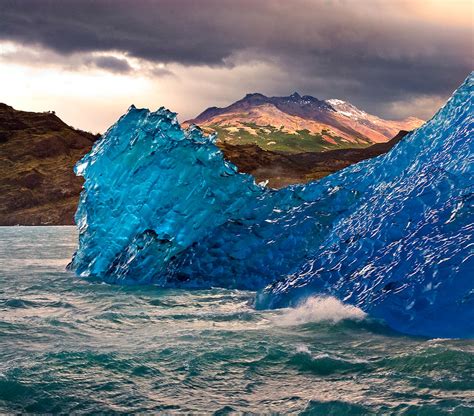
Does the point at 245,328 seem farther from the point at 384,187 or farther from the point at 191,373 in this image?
the point at 384,187

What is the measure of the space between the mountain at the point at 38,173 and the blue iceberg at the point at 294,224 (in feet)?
384

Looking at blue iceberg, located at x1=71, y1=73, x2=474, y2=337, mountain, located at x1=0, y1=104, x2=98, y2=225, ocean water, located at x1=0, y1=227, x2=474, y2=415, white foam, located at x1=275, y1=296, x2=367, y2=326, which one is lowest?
ocean water, located at x1=0, y1=227, x2=474, y2=415

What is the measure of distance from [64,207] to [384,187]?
13095cm

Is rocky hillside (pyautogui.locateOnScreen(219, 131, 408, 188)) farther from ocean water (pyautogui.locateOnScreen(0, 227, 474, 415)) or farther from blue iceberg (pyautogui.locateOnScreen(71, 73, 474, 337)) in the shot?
ocean water (pyautogui.locateOnScreen(0, 227, 474, 415))

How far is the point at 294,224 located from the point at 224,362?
1361 cm

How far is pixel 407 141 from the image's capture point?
92.4ft

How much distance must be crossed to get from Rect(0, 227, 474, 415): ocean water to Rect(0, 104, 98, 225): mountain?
425 ft

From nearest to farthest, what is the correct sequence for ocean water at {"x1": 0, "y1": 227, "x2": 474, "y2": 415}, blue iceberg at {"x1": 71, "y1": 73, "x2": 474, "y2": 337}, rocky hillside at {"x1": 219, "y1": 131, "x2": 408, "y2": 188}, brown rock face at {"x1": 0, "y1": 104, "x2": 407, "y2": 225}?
ocean water at {"x1": 0, "y1": 227, "x2": 474, "y2": 415} → blue iceberg at {"x1": 71, "y1": 73, "x2": 474, "y2": 337} → brown rock face at {"x1": 0, "y1": 104, "x2": 407, "y2": 225} → rocky hillside at {"x1": 219, "y1": 131, "x2": 408, "y2": 188}

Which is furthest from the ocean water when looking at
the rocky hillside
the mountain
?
the rocky hillside

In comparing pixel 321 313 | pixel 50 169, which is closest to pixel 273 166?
pixel 50 169

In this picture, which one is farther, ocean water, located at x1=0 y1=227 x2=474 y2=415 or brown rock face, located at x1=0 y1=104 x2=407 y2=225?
brown rock face, located at x1=0 y1=104 x2=407 y2=225

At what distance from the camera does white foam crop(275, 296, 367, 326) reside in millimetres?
18875

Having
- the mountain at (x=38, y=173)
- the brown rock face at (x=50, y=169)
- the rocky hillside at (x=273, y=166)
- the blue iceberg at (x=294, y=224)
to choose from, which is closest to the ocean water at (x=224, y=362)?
the blue iceberg at (x=294, y=224)

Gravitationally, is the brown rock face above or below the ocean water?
above
